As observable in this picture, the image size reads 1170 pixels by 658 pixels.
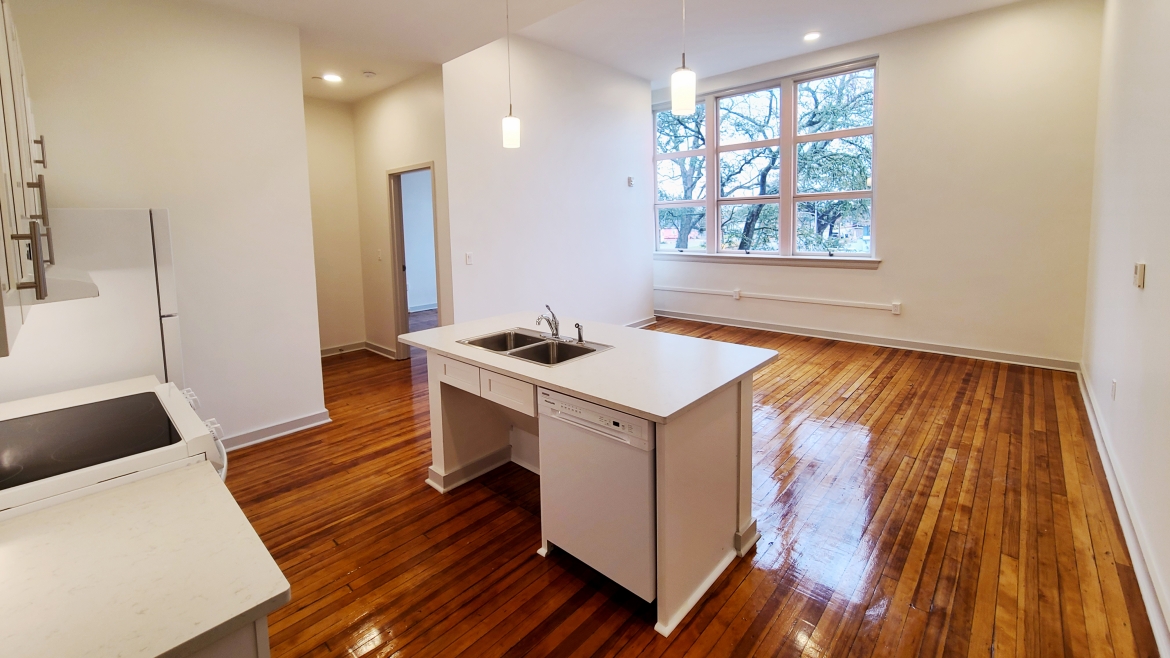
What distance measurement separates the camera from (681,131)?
705cm

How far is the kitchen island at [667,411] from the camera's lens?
183cm

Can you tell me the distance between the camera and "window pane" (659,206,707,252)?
708cm

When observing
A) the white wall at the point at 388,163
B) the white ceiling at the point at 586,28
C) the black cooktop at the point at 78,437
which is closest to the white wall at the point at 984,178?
the white ceiling at the point at 586,28

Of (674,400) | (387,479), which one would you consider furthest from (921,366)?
(387,479)

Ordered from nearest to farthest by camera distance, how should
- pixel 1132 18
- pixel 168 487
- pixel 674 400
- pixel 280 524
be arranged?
pixel 168 487 < pixel 674 400 < pixel 280 524 < pixel 1132 18

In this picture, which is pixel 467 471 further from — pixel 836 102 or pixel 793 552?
pixel 836 102

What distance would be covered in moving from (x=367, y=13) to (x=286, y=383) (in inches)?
96.9

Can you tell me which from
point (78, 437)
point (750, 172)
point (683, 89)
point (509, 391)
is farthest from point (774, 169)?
point (78, 437)

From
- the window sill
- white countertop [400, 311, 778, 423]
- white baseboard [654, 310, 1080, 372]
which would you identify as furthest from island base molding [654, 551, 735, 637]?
the window sill

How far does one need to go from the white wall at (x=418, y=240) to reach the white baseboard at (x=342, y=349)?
233 cm

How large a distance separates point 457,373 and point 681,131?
5.56 meters

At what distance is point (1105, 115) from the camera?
3885 millimetres

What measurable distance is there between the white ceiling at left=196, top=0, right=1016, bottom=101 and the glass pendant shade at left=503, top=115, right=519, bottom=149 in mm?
647

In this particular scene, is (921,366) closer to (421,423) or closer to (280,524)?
(421,423)
